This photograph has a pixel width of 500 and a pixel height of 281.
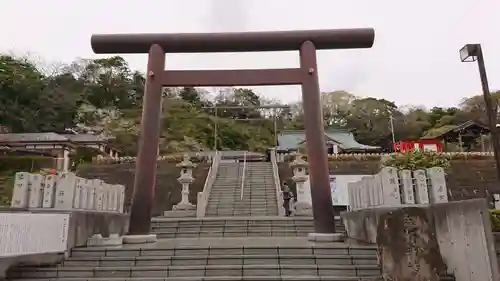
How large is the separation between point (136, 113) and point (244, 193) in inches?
1586

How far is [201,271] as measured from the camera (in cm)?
628

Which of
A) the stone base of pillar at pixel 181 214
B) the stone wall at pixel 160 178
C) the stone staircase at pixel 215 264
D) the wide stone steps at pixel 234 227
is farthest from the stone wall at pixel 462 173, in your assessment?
the stone staircase at pixel 215 264

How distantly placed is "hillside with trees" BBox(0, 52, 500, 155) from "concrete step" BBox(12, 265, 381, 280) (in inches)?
1457

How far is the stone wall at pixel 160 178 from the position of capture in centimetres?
2405

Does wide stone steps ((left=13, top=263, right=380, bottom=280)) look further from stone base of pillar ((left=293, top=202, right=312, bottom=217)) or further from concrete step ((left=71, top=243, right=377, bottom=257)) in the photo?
stone base of pillar ((left=293, top=202, right=312, bottom=217))

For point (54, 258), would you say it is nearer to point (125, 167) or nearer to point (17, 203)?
point (17, 203)

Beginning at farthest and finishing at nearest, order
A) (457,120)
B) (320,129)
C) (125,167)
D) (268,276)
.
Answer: (457,120) → (125,167) → (320,129) → (268,276)

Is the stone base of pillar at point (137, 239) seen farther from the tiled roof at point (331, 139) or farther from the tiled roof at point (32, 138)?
the tiled roof at point (331, 139)

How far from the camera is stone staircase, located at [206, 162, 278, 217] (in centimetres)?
1641

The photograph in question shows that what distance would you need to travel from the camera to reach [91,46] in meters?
10.0

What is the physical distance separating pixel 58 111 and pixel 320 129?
52247 mm

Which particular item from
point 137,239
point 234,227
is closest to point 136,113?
point 234,227

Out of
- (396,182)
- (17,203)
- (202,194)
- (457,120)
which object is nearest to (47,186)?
(17,203)

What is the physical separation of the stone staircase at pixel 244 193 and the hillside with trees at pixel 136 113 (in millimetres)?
20145
